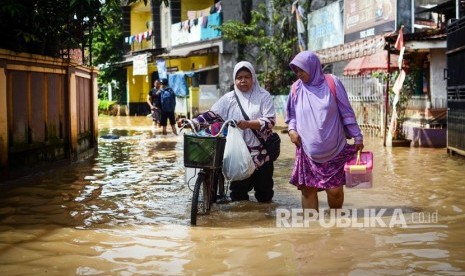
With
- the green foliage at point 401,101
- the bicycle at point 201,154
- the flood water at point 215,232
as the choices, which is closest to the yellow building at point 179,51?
the green foliage at point 401,101

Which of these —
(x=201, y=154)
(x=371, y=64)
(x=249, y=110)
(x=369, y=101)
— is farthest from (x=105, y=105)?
(x=201, y=154)

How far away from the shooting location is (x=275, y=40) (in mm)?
25500

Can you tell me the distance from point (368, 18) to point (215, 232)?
1530cm

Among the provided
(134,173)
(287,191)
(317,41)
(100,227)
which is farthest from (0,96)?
(317,41)

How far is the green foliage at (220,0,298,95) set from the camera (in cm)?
2530

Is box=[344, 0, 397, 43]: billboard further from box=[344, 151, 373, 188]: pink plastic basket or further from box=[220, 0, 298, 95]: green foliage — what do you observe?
box=[344, 151, 373, 188]: pink plastic basket

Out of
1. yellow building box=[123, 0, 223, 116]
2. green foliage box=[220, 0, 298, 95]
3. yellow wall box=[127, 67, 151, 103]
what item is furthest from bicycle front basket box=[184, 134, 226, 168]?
yellow wall box=[127, 67, 151, 103]

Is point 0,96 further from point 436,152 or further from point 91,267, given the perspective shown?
point 436,152

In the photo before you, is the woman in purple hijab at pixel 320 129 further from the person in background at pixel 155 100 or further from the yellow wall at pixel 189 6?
the yellow wall at pixel 189 6

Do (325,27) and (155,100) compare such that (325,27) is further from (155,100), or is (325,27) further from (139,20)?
(139,20)

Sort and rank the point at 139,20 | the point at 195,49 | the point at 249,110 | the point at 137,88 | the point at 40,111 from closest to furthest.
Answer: the point at 249,110, the point at 40,111, the point at 195,49, the point at 137,88, the point at 139,20

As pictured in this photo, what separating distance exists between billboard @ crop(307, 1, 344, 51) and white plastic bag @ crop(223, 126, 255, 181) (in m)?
16.3

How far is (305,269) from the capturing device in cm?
421

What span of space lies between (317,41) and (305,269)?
20721 millimetres
